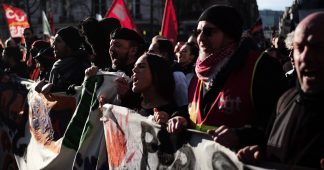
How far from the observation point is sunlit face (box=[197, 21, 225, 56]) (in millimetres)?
4047

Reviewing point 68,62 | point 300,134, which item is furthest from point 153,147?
point 68,62

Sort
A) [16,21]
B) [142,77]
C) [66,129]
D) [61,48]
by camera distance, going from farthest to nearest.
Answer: [16,21], [61,48], [66,129], [142,77]

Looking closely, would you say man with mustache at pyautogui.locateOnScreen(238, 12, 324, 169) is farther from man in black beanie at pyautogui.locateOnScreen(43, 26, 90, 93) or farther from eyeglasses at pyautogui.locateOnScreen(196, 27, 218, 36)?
man in black beanie at pyautogui.locateOnScreen(43, 26, 90, 93)

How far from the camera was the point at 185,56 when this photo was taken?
7258 mm

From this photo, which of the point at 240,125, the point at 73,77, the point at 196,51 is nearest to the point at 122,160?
the point at 240,125

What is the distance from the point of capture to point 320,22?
3068 millimetres

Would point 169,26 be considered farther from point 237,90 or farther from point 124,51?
point 237,90

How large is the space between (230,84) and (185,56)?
3419mm

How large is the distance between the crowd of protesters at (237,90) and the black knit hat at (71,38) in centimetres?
54

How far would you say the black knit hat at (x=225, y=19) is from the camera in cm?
405

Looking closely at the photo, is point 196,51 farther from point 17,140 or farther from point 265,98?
point 265,98

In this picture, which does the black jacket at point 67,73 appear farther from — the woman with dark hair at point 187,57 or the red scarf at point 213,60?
the red scarf at point 213,60

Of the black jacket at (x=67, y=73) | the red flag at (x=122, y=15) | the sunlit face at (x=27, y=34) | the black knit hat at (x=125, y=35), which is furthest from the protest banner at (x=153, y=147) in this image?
the sunlit face at (x=27, y=34)

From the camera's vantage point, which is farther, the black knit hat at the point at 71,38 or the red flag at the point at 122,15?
the red flag at the point at 122,15
